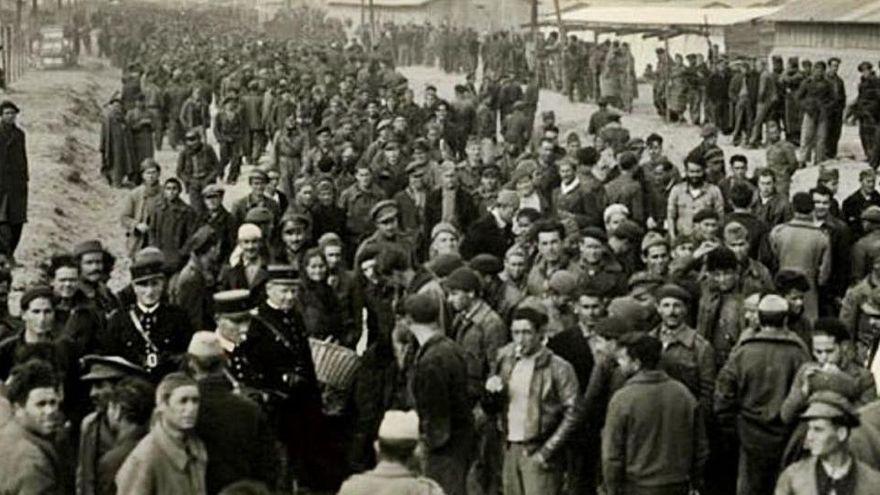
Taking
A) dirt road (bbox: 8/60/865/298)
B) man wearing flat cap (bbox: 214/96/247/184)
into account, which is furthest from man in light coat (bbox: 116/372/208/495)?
man wearing flat cap (bbox: 214/96/247/184)

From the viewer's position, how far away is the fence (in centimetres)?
3978

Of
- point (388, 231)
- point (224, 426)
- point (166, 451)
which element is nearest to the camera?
point (166, 451)

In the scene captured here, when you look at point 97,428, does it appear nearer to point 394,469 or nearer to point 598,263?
point 394,469

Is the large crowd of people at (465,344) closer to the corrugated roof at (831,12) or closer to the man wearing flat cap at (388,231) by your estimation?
the man wearing flat cap at (388,231)

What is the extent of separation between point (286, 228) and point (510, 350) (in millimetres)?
2985

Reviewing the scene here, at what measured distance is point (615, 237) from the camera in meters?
10.8

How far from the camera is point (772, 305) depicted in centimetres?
786

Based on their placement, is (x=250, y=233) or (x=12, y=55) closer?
(x=250, y=233)

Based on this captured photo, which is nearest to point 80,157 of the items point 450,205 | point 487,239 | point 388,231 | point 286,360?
point 450,205

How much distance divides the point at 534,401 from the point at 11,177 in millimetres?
8674

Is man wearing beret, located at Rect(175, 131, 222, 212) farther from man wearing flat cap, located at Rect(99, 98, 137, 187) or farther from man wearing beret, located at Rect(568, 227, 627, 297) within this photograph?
man wearing beret, located at Rect(568, 227, 627, 297)

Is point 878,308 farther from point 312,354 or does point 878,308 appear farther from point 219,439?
point 219,439

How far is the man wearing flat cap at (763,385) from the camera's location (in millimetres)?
7820

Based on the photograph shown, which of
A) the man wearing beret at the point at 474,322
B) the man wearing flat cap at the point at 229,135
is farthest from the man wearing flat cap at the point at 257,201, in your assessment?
the man wearing flat cap at the point at 229,135
